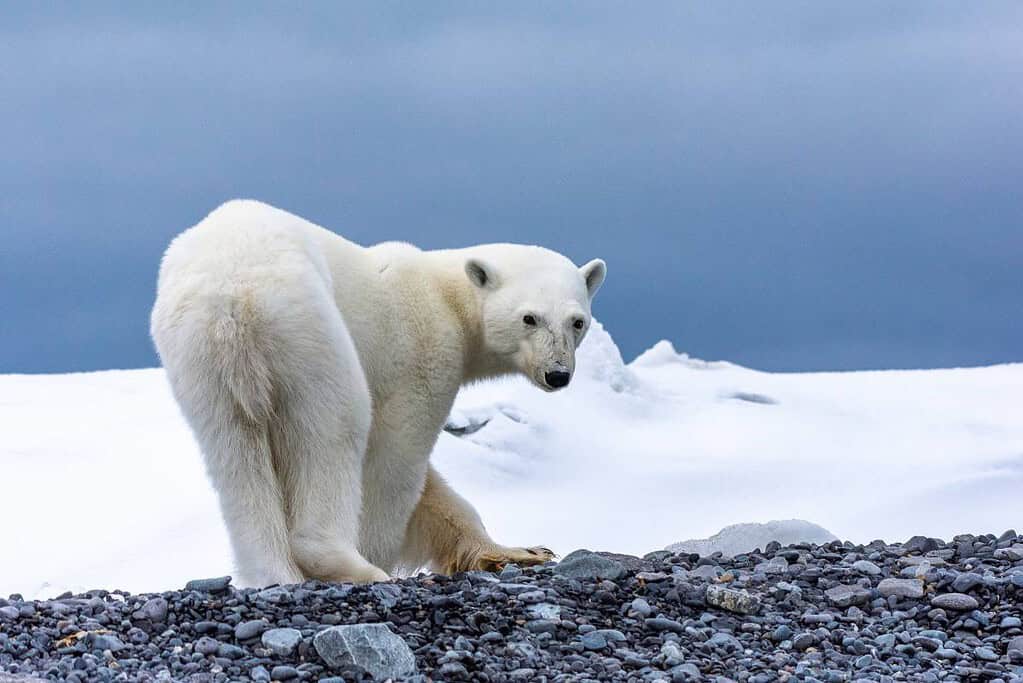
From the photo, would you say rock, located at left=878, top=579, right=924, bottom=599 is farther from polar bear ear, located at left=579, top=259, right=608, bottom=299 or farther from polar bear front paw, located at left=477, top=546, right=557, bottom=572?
polar bear ear, located at left=579, top=259, right=608, bottom=299

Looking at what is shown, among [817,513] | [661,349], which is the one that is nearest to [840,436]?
[817,513]

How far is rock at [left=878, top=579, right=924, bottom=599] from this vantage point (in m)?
6.15

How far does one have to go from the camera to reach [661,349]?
79.5 ft

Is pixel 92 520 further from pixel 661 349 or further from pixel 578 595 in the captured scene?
pixel 661 349

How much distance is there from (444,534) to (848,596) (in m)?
2.52

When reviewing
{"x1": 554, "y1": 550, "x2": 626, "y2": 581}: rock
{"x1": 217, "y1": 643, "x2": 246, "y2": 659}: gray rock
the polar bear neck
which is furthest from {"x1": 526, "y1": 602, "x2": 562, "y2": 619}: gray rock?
the polar bear neck

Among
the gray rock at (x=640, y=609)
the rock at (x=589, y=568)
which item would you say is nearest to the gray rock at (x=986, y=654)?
the gray rock at (x=640, y=609)

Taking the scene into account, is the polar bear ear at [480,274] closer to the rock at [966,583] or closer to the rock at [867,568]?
the rock at [867,568]

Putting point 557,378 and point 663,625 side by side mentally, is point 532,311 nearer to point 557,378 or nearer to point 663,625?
point 557,378

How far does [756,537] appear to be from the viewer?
804 centimetres

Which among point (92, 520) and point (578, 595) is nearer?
point (578, 595)

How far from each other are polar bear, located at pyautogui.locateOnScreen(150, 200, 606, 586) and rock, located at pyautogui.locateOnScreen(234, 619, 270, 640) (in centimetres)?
103

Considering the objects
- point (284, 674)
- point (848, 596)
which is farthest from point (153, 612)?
point (848, 596)

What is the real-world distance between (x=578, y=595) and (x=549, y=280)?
7.24 ft
